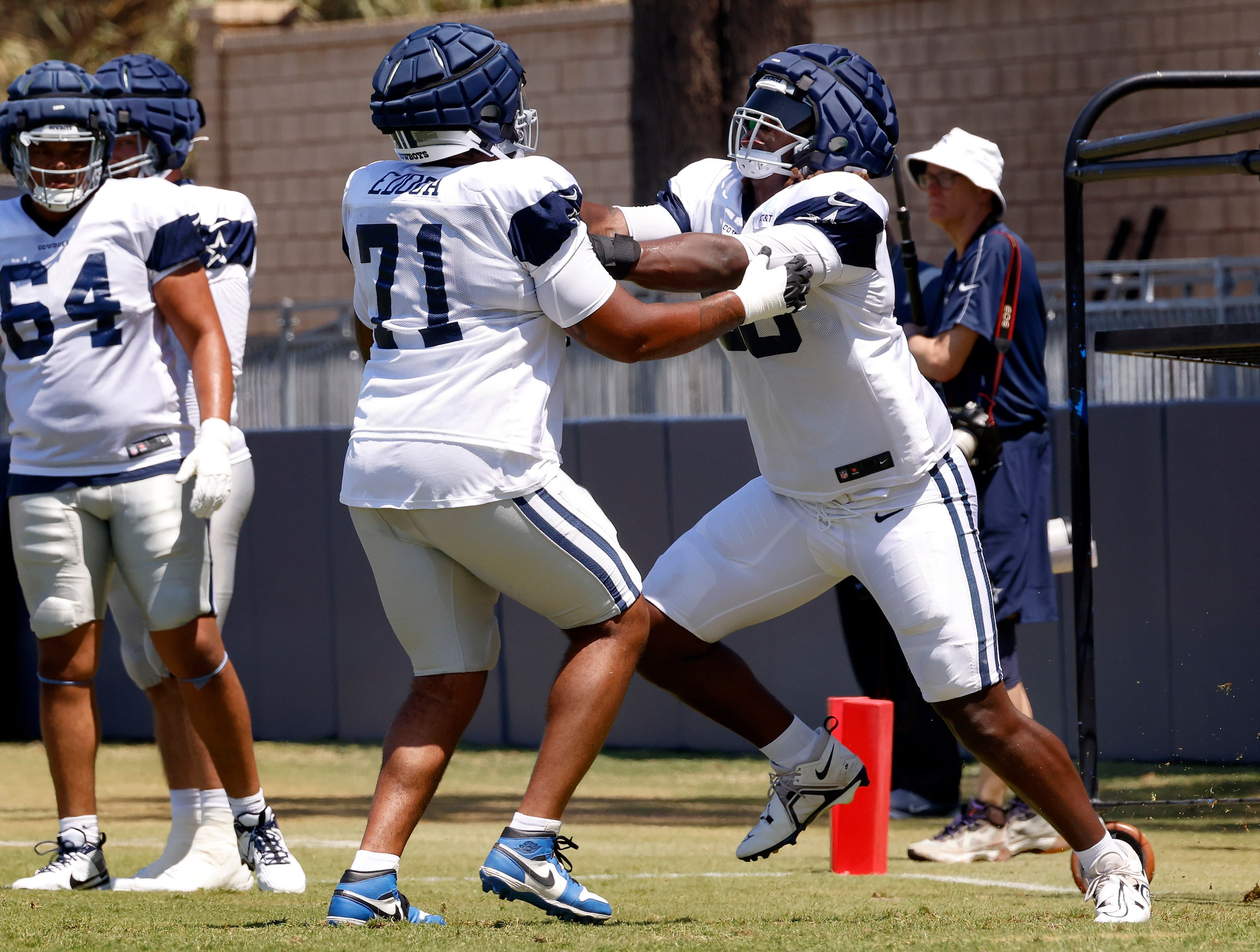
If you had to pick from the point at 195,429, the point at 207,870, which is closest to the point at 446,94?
the point at 195,429

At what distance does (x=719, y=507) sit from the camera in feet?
14.3

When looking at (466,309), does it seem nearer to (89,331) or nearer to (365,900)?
(365,900)

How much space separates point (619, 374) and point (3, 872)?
162 inches

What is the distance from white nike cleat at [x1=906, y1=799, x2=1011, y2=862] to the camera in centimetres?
551

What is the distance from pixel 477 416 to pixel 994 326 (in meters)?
2.54

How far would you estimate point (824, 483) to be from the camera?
4074mm

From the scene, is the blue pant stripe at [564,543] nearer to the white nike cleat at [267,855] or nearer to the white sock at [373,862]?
the white sock at [373,862]

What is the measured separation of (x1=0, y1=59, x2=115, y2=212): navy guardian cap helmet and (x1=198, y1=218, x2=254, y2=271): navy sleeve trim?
439mm

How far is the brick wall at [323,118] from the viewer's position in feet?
65.4

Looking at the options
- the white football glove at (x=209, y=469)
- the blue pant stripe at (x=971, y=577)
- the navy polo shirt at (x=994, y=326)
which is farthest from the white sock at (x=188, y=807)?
the navy polo shirt at (x=994, y=326)

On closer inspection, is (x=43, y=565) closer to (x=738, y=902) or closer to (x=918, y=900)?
(x=738, y=902)

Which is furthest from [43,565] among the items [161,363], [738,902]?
[738,902]

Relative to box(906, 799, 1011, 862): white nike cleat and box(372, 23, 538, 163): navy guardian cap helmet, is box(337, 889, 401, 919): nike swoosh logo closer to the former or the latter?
box(372, 23, 538, 163): navy guardian cap helmet

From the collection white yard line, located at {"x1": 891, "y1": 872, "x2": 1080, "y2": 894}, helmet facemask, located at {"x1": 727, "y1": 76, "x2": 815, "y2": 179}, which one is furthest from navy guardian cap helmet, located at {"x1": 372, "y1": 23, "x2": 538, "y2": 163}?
white yard line, located at {"x1": 891, "y1": 872, "x2": 1080, "y2": 894}
